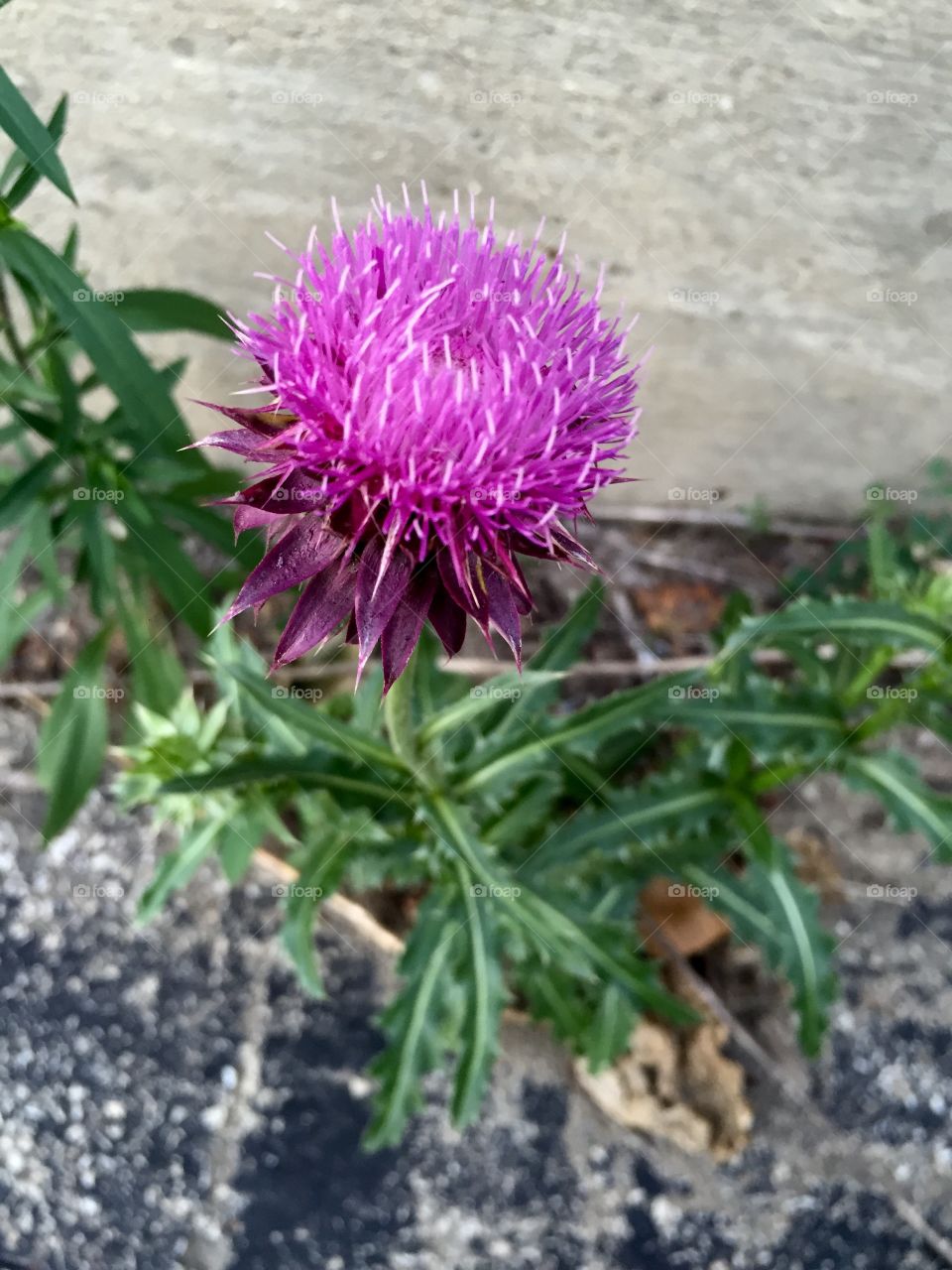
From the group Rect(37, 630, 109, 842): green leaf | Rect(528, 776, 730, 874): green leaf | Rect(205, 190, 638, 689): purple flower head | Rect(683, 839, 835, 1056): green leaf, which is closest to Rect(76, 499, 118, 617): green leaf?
Rect(37, 630, 109, 842): green leaf

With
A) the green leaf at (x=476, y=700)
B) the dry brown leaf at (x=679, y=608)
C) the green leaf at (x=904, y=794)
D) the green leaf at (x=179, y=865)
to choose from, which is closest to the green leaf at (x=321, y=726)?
the green leaf at (x=476, y=700)

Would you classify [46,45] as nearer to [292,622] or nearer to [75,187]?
[75,187]

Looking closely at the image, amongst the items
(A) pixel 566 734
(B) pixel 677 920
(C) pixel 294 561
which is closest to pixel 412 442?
(C) pixel 294 561

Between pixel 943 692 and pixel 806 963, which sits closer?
pixel 943 692

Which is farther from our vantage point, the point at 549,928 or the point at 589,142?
the point at 589,142

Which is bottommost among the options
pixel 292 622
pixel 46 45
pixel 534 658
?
pixel 534 658

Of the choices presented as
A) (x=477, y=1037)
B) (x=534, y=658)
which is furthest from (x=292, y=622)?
(x=477, y=1037)

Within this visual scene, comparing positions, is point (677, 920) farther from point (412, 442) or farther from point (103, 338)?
point (103, 338)
